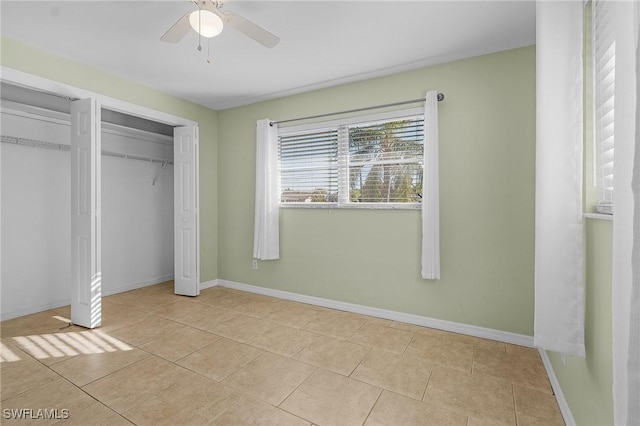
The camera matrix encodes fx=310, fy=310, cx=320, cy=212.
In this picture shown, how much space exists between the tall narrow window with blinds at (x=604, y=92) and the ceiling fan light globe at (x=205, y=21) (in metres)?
1.99

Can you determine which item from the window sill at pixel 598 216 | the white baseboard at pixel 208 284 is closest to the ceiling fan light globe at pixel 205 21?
the window sill at pixel 598 216

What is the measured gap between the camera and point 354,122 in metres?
3.52

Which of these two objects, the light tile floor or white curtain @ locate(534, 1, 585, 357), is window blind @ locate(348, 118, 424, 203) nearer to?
the light tile floor

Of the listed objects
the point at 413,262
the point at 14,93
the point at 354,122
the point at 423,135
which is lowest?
the point at 413,262

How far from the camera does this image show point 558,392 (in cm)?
195

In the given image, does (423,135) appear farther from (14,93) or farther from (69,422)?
(14,93)

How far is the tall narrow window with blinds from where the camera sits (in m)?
1.30

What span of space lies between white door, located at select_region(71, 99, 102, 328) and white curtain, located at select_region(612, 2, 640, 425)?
3720 millimetres

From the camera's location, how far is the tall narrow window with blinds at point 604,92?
1296mm

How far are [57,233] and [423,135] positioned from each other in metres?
4.37

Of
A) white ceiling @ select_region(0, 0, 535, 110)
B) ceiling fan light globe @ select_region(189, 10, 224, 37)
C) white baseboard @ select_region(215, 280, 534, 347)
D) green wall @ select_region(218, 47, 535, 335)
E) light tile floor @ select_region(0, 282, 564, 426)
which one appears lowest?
light tile floor @ select_region(0, 282, 564, 426)

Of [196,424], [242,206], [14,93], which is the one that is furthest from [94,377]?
[14,93]

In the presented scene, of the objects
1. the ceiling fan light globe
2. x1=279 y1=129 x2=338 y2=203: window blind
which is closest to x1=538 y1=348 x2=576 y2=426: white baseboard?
x1=279 y1=129 x2=338 y2=203: window blind

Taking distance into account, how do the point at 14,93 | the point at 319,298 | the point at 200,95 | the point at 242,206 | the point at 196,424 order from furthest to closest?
1. the point at 242,206
2. the point at 200,95
3. the point at 319,298
4. the point at 14,93
5. the point at 196,424
